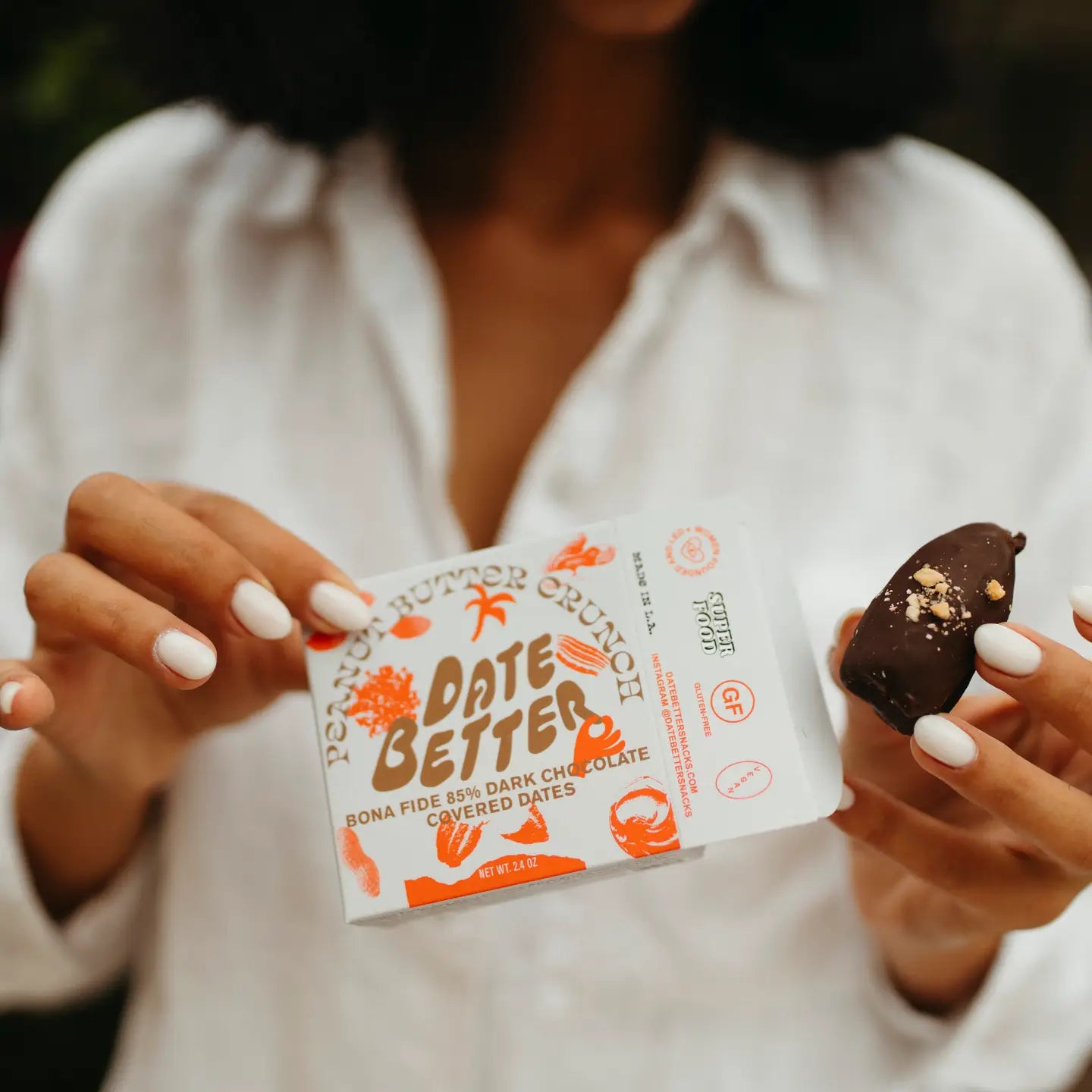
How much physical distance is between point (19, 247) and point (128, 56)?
0.29 meters

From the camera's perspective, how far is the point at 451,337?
2.72ft

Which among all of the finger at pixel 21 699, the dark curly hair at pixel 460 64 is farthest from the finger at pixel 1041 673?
the dark curly hair at pixel 460 64

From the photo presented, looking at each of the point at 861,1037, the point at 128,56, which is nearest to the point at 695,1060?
the point at 861,1037

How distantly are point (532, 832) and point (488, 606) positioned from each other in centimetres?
11

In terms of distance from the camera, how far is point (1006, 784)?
44cm

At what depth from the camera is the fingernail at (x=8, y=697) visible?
0.47 meters

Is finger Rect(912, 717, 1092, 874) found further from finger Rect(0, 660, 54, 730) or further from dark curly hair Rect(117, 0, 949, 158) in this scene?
dark curly hair Rect(117, 0, 949, 158)

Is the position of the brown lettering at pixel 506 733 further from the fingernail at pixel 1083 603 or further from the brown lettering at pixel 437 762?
the fingernail at pixel 1083 603

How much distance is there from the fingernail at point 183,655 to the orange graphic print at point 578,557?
17cm

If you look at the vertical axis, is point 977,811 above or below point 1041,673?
Answer: below

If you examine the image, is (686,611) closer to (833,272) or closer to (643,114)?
(833,272)

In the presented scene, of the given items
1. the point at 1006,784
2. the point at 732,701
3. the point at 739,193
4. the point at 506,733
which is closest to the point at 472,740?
the point at 506,733

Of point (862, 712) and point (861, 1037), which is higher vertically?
point (862, 712)

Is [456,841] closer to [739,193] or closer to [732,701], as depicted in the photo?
[732,701]
